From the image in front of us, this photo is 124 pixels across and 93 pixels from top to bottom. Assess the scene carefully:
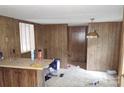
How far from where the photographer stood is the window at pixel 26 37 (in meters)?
4.84

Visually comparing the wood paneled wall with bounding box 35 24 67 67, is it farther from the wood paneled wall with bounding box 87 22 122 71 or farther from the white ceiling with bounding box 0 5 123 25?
the white ceiling with bounding box 0 5 123 25

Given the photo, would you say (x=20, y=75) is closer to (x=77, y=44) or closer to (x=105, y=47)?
(x=105, y=47)

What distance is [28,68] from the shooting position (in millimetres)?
2939

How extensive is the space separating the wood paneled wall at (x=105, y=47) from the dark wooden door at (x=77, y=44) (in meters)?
2.02

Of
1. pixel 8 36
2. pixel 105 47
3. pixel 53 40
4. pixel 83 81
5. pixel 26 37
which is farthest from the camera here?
pixel 53 40

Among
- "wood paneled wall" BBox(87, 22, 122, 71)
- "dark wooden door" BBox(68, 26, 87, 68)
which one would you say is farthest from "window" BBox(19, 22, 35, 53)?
"dark wooden door" BBox(68, 26, 87, 68)

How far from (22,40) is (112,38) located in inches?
136

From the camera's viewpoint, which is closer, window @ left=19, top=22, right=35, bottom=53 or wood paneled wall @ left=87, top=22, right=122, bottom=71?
window @ left=19, top=22, right=35, bottom=53

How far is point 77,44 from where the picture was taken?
802cm

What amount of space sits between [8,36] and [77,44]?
471 cm

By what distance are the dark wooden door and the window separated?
2.88 meters

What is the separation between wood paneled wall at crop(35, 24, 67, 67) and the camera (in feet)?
20.9

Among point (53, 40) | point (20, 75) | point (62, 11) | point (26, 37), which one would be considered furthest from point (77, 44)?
point (20, 75)

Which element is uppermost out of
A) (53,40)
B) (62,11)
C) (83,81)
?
(62,11)
